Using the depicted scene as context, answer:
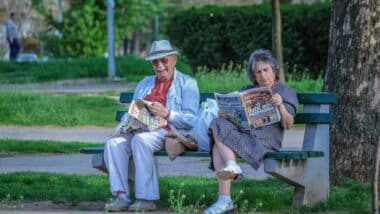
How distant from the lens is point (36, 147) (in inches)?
493

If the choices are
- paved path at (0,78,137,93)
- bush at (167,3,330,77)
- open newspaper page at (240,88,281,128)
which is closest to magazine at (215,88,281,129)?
open newspaper page at (240,88,281,128)

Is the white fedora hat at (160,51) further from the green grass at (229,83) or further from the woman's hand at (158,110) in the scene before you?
the green grass at (229,83)

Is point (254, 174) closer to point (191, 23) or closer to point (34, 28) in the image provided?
point (191, 23)

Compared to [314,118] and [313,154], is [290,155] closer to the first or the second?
[313,154]

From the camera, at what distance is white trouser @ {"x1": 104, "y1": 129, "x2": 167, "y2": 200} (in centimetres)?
785

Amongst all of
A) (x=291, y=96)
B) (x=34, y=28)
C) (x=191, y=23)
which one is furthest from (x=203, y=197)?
(x=34, y=28)

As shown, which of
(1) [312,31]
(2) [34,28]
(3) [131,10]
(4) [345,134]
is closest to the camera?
(4) [345,134]

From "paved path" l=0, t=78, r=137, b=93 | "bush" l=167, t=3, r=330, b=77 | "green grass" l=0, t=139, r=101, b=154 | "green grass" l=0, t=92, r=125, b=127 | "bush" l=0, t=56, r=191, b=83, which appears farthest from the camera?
"bush" l=0, t=56, r=191, b=83

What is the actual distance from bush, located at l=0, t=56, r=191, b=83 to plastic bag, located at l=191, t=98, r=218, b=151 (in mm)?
16030

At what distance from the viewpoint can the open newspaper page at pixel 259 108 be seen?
746 centimetres

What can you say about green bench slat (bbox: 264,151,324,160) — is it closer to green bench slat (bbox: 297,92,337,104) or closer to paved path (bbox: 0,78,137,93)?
green bench slat (bbox: 297,92,337,104)

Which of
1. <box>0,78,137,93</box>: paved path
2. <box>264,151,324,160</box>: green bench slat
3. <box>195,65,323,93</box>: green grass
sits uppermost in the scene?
<box>264,151,324,160</box>: green bench slat

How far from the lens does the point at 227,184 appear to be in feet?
24.8

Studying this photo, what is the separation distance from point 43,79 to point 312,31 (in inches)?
247
